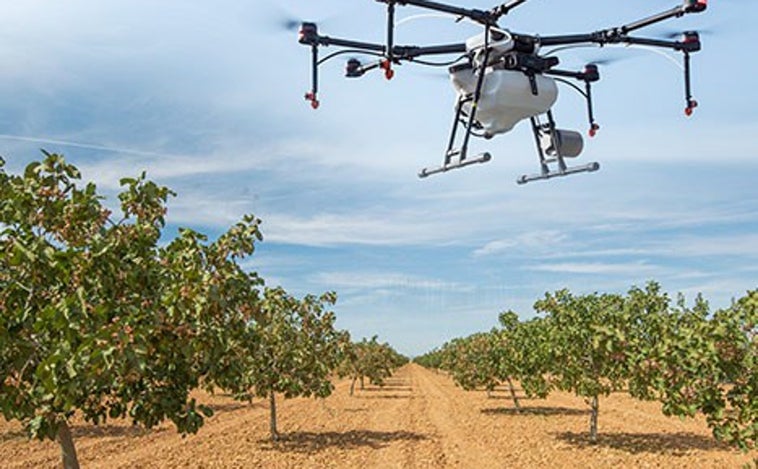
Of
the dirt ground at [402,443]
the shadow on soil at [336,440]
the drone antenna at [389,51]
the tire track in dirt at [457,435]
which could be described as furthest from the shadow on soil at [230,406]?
the drone antenna at [389,51]

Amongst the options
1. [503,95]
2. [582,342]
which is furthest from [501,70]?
[582,342]

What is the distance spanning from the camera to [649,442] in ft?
87.4

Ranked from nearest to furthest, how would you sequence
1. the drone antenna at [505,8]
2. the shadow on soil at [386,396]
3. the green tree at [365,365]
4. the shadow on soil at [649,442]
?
the drone antenna at [505,8]
the shadow on soil at [649,442]
the shadow on soil at [386,396]
the green tree at [365,365]

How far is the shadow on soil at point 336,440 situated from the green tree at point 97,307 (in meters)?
16.4

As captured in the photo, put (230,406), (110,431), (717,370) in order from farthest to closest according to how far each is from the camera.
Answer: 1. (230,406)
2. (110,431)
3. (717,370)

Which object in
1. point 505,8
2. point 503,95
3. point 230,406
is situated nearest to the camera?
point 505,8

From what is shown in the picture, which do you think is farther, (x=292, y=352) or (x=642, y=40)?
(x=292, y=352)

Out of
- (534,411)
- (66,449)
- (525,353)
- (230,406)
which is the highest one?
(525,353)

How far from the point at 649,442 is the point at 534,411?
14054 millimetres

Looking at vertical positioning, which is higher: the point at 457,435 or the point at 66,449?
the point at 66,449

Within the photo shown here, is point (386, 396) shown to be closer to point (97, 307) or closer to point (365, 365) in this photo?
point (365, 365)

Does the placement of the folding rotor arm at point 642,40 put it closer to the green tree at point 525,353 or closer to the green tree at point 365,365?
the green tree at point 525,353

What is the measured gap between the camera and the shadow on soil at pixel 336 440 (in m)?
25.7

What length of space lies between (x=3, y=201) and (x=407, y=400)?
142 feet
